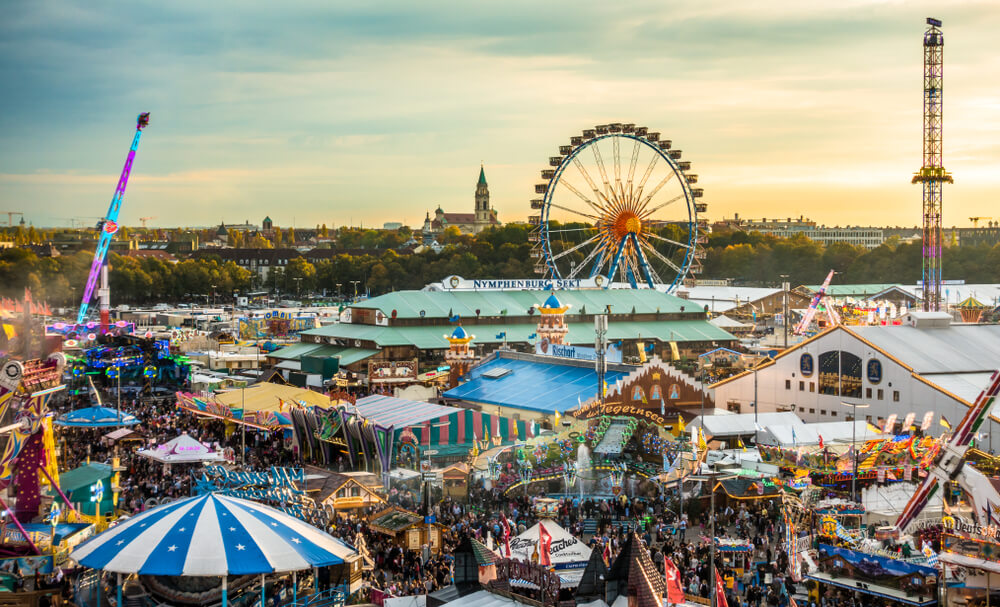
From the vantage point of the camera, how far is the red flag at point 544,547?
2080 centimetres

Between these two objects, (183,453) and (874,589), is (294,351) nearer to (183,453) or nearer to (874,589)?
(183,453)

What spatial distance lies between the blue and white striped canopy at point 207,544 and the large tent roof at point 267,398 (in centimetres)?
2111

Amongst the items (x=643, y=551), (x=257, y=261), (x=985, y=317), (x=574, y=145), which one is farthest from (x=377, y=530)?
(x=257, y=261)

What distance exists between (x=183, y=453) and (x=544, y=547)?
48.2 ft

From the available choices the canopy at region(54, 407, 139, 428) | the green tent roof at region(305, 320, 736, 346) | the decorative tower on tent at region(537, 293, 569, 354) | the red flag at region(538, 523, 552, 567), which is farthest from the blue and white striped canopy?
the green tent roof at region(305, 320, 736, 346)

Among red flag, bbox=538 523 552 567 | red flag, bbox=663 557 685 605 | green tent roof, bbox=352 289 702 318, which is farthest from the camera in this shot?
green tent roof, bbox=352 289 702 318

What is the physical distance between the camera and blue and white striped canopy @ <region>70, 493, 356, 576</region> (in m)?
15.5

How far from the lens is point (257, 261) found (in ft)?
615

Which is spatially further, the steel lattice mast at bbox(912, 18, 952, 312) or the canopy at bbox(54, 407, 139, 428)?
the steel lattice mast at bbox(912, 18, 952, 312)

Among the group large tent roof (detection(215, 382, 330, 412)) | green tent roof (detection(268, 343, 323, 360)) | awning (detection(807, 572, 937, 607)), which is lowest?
awning (detection(807, 572, 937, 607))

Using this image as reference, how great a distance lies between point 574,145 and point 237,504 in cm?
5276

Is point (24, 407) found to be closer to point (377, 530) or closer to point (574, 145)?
point (377, 530)

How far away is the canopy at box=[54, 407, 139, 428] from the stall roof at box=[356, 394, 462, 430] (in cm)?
820

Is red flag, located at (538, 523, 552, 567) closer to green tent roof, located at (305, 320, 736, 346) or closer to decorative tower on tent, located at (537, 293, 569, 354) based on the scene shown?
decorative tower on tent, located at (537, 293, 569, 354)
